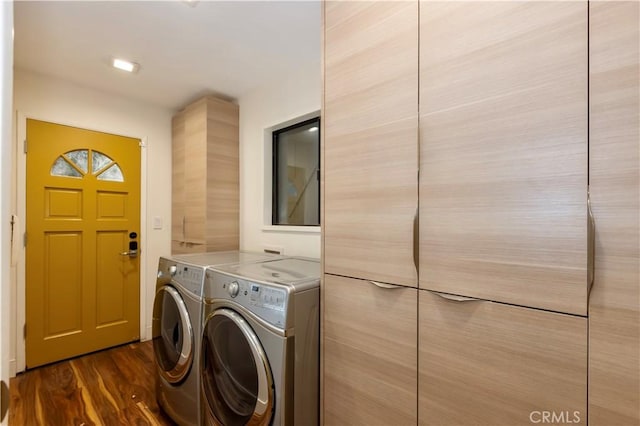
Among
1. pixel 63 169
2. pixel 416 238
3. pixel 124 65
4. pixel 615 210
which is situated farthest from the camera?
pixel 63 169

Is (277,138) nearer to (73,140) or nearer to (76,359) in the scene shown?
(73,140)

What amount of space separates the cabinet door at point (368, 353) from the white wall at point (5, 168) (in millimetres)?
999

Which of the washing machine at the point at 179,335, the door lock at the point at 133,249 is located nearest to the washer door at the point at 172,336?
the washing machine at the point at 179,335

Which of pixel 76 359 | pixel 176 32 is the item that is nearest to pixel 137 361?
pixel 76 359

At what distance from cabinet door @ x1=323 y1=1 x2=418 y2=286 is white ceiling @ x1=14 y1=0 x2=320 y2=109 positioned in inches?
24.9

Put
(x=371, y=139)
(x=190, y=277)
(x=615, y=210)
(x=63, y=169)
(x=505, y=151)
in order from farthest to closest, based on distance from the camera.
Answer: (x=63, y=169) < (x=190, y=277) < (x=371, y=139) < (x=505, y=151) < (x=615, y=210)

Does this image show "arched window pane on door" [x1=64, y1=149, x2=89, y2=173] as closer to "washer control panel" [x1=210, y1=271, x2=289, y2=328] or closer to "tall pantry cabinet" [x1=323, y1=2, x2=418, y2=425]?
"washer control panel" [x1=210, y1=271, x2=289, y2=328]

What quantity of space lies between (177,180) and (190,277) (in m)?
1.67

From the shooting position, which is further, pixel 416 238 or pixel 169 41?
pixel 169 41

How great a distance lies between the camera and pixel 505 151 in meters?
0.87

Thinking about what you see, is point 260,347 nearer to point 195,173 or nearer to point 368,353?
point 368,353

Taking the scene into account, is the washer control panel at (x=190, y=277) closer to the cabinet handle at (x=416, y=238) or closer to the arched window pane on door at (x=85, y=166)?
the cabinet handle at (x=416, y=238)

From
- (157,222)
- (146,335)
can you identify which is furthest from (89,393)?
(157,222)

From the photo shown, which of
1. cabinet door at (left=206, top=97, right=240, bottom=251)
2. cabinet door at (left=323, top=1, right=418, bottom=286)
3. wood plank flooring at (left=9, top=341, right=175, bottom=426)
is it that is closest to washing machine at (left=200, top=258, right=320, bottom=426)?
cabinet door at (left=323, top=1, right=418, bottom=286)
